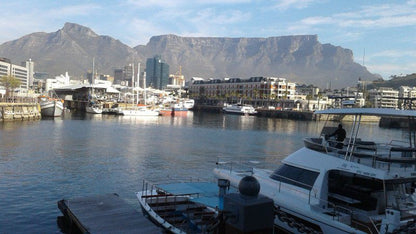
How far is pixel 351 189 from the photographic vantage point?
12.2m

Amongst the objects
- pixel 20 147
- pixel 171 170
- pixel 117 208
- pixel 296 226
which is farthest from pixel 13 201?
pixel 20 147

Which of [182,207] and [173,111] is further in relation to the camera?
[173,111]

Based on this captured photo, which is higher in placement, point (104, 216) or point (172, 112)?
point (172, 112)

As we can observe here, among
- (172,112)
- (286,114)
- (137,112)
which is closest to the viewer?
(137,112)

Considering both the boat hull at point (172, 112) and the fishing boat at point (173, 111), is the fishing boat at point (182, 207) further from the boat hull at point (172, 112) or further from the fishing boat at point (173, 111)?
the fishing boat at point (173, 111)

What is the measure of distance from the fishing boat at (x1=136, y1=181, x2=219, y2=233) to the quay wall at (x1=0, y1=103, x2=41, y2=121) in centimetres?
5880

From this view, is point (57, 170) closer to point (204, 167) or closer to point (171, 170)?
point (171, 170)

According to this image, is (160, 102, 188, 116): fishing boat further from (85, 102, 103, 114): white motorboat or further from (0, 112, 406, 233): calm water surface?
(0, 112, 406, 233): calm water surface

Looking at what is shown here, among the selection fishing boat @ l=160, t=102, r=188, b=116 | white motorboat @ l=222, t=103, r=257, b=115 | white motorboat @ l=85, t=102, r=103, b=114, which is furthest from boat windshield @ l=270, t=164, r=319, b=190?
white motorboat @ l=222, t=103, r=257, b=115

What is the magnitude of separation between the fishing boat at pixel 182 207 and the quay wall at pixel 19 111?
58798mm

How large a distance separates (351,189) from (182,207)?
6591 mm

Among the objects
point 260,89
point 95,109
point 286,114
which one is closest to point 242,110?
point 286,114

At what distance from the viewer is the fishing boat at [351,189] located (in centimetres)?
1089

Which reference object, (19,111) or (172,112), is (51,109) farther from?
(172,112)
